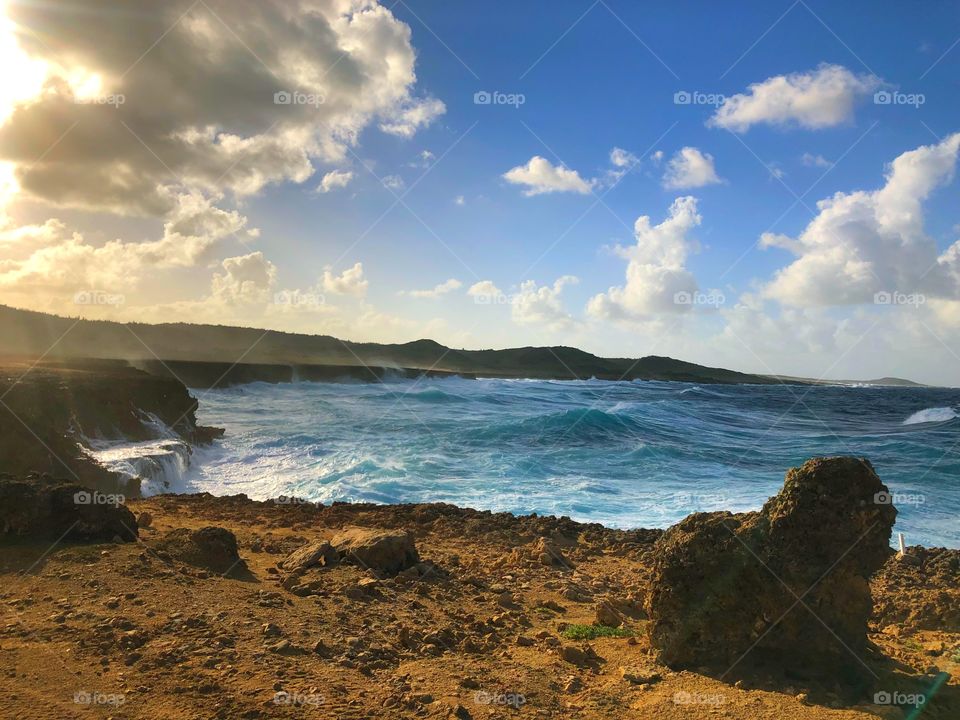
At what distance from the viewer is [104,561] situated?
6.00 m

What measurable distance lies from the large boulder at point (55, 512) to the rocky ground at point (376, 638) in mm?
178

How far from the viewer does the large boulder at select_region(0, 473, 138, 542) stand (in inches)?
252

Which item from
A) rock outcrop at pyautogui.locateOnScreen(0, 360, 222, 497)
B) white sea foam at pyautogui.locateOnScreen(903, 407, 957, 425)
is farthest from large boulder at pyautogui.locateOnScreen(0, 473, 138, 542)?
white sea foam at pyautogui.locateOnScreen(903, 407, 957, 425)

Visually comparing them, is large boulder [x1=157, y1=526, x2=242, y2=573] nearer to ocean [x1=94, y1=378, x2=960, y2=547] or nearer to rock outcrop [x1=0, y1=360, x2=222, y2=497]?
rock outcrop [x1=0, y1=360, x2=222, y2=497]

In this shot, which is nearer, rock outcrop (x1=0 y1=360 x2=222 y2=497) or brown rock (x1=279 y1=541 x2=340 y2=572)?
brown rock (x1=279 y1=541 x2=340 y2=572)

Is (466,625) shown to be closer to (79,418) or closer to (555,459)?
(555,459)

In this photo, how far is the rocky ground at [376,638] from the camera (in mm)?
3852

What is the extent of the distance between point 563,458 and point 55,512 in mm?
13744

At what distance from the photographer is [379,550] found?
22.6 feet

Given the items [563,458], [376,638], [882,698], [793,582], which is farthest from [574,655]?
[563,458]

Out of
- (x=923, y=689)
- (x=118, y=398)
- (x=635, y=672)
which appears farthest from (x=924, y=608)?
(x=118, y=398)

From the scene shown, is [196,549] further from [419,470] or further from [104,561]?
[419,470]

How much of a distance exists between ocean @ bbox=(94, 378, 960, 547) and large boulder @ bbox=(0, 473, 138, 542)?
6.33 meters

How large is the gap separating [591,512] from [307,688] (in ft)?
29.7
